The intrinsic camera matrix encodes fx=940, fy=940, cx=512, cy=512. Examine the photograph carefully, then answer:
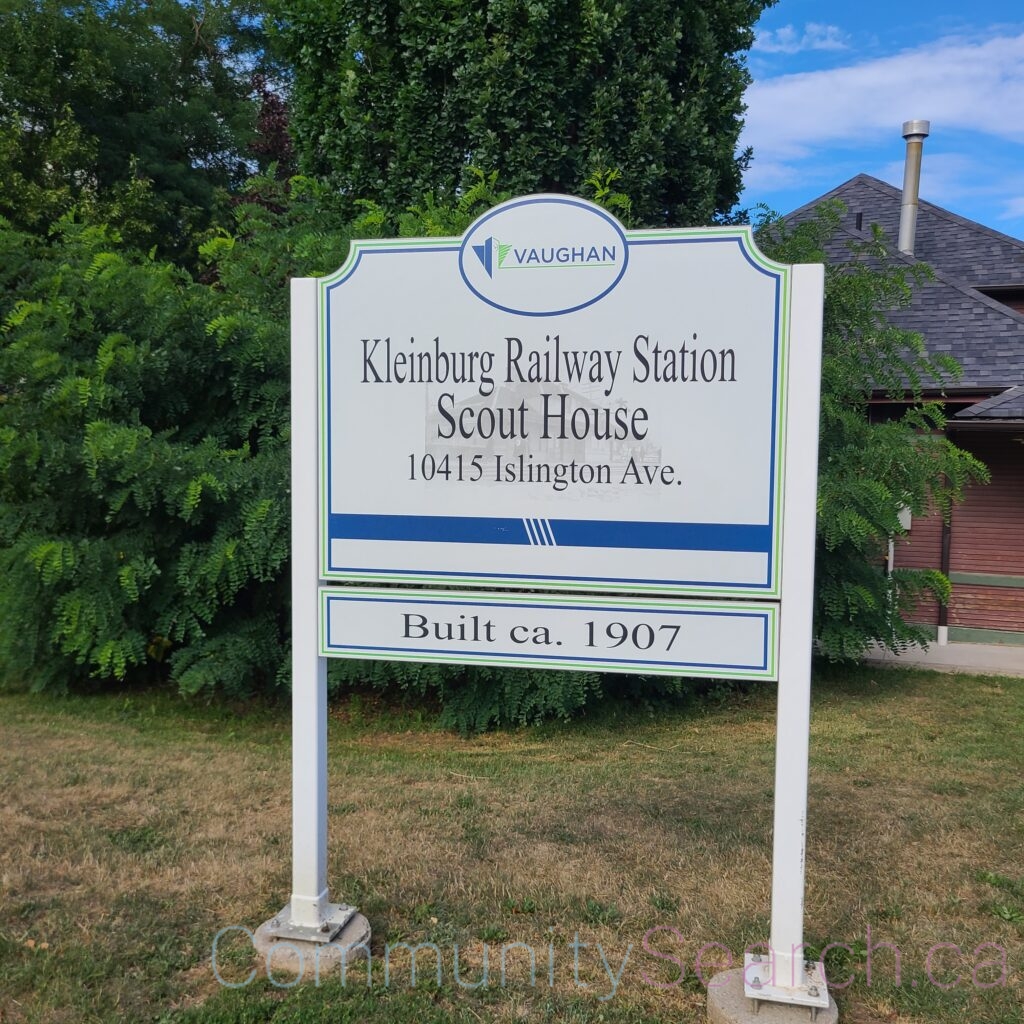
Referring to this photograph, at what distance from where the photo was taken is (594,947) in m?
3.36

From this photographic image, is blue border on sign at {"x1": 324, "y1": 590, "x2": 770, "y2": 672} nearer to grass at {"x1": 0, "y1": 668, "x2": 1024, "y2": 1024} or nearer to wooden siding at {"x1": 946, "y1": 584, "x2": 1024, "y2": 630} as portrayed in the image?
grass at {"x1": 0, "y1": 668, "x2": 1024, "y2": 1024}

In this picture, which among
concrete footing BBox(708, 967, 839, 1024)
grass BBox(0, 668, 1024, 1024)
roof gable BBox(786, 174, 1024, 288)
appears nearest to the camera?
A: concrete footing BBox(708, 967, 839, 1024)

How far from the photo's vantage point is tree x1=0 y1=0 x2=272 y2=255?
566 inches

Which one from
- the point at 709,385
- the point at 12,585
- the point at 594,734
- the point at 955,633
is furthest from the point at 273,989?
the point at 955,633

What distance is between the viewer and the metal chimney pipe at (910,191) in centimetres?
1340

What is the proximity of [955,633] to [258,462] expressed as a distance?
7.99 meters

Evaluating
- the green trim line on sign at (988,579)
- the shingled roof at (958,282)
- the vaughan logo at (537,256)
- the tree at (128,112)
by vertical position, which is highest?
the tree at (128,112)

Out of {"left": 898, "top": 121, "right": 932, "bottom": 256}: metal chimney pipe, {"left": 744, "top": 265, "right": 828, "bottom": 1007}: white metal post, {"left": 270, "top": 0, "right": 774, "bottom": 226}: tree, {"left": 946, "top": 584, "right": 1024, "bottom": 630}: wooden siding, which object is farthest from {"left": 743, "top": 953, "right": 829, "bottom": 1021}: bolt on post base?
{"left": 898, "top": 121, "right": 932, "bottom": 256}: metal chimney pipe

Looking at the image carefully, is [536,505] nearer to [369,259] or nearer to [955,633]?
[369,259]

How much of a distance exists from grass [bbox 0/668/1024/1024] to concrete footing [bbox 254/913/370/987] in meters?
0.05

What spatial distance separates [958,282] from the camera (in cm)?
1207

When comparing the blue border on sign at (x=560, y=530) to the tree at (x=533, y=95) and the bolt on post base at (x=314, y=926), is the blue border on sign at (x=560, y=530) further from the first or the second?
the tree at (x=533, y=95)

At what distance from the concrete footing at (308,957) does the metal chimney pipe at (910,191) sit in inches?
503

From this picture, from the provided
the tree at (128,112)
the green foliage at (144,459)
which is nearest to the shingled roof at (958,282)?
the green foliage at (144,459)
